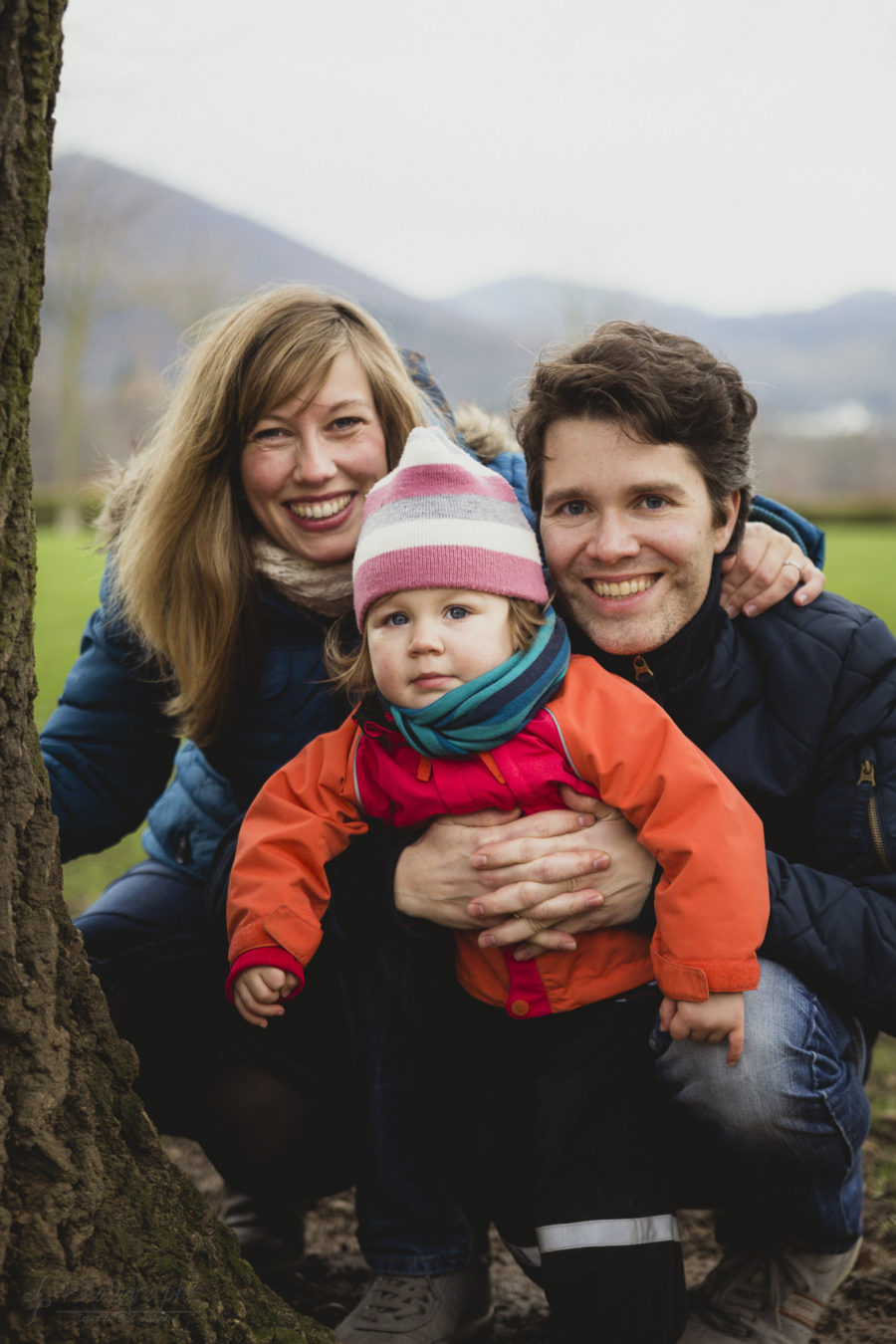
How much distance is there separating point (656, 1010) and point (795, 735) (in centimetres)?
58

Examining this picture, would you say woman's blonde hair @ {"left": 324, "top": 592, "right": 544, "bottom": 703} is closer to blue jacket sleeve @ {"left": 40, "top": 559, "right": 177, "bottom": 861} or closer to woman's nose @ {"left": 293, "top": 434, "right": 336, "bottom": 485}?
woman's nose @ {"left": 293, "top": 434, "right": 336, "bottom": 485}

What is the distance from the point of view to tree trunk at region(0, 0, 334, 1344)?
5.10 feet

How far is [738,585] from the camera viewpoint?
2395 mm

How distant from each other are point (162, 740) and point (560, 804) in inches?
46.7

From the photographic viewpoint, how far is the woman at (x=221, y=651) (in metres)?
2.55

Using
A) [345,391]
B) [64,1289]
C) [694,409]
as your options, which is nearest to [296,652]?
[345,391]

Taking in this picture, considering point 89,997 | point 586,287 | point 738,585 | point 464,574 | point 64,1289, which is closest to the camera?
point 64,1289

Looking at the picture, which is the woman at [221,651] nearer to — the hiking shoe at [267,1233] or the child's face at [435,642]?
the hiking shoe at [267,1233]

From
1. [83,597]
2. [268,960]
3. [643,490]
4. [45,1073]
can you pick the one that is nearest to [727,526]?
[643,490]

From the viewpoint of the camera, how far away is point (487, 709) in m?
2.02

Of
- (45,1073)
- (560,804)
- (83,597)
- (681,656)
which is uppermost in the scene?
(83,597)

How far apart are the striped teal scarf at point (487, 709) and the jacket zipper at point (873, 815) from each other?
0.60 meters

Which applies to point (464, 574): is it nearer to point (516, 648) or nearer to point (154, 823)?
point (516, 648)

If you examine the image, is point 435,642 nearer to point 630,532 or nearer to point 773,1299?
point 630,532
